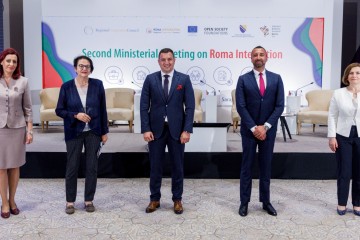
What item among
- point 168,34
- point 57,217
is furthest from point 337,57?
point 57,217

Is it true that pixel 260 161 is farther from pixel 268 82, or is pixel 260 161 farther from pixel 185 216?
pixel 185 216

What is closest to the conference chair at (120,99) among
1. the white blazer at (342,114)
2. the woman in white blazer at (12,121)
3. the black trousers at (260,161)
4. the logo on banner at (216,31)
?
the logo on banner at (216,31)

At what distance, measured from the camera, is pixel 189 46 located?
8.64 meters

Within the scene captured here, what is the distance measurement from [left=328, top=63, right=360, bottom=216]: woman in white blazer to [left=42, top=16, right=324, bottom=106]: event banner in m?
5.32

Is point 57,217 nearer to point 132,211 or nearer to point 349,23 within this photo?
point 132,211

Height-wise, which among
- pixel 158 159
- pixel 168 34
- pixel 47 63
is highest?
pixel 168 34

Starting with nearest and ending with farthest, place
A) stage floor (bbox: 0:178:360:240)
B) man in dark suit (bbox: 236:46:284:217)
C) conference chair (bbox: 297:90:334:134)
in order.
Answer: stage floor (bbox: 0:178:360:240)
man in dark suit (bbox: 236:46:284:217)
conference chair (bbox: 297:90:334:134)

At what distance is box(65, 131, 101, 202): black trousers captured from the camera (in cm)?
347

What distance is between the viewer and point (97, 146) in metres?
3.54

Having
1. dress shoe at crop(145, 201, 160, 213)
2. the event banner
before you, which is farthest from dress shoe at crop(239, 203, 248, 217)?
the event banner

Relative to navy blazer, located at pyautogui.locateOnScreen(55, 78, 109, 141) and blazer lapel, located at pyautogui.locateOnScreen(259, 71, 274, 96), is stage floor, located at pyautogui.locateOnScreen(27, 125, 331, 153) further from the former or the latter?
blazer lapel, located at pyautogui.locateOnScreen(259, 71, 274, 96)

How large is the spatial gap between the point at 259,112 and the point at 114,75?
229 inches

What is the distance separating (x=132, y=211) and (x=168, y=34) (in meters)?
5.70

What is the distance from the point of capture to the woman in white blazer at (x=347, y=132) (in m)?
3.35
